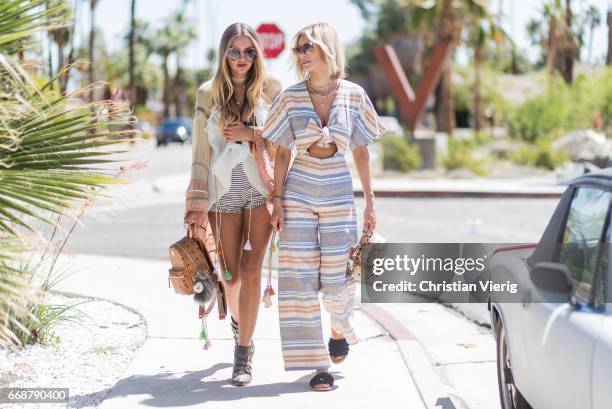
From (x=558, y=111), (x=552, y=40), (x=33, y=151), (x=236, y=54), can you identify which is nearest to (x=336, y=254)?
(x=236, y=54)

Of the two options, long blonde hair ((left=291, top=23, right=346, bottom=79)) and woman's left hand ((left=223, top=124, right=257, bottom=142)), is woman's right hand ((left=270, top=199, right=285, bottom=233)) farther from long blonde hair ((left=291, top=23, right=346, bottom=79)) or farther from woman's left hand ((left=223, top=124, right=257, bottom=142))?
long blonde hair ((left=291, top=23, right=346, bottom=79))

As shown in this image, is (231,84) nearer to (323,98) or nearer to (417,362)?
(323,98)

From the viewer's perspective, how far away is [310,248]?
18.4 feet

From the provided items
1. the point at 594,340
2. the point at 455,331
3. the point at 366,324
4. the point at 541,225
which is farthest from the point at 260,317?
the point at 541,225

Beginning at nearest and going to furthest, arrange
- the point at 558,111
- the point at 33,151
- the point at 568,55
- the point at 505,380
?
the point at 33,151 < the point at 505,380 < the point at 558,111 < the point at 568,55

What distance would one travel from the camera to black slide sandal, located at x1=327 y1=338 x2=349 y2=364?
230 inches

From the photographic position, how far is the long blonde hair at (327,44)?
5535 millimetres

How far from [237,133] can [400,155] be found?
2050cm

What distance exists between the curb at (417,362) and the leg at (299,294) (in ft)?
2.05

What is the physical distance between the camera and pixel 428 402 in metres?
5.48

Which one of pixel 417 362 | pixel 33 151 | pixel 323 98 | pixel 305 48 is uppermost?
pixel 305 48

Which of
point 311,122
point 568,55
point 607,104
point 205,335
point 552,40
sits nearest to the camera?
point 311,122

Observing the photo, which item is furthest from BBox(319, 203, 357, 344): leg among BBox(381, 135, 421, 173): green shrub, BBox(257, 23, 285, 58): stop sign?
BBox(381, 135, 421, 173): green shrub

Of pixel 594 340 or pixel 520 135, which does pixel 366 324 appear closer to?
pixel 594 340
